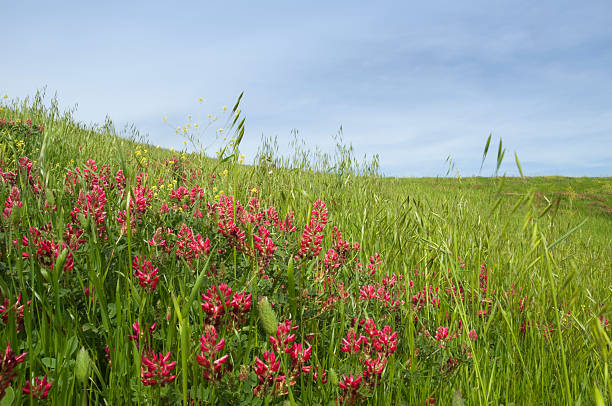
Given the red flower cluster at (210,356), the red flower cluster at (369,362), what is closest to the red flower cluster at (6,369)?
the red flower cluster at (210,356)

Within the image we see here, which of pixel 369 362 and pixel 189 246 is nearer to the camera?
pixel 369 362

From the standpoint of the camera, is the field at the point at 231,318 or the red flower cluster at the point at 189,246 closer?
the field at the point at 231,318

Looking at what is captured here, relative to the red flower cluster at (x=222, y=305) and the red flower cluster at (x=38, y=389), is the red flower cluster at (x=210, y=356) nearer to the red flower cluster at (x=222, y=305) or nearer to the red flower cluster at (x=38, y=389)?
the red flower cluster at (x=222, y=305)

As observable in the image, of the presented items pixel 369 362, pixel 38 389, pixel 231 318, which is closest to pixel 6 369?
pixel 38 389

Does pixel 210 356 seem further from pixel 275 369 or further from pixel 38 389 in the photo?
pixel 38 389

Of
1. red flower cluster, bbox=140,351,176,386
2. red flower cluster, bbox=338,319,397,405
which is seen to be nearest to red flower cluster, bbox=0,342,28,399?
red flower cluster, bbox=140,351,176,386

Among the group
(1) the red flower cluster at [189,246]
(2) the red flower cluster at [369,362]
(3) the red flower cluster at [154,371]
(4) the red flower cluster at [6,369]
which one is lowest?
(2) the red flower cluster at [369,362]

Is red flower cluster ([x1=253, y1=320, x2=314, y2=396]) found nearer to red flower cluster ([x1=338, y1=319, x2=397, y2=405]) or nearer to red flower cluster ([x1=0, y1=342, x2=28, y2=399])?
red flower cluster ([x1=338, y1=319, x2=397, y2=405])

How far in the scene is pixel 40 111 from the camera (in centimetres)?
881

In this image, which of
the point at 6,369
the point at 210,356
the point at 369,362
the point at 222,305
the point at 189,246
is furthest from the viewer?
the point at 189,246

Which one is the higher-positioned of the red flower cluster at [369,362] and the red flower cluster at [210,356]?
the red flower cluster at [210,356]

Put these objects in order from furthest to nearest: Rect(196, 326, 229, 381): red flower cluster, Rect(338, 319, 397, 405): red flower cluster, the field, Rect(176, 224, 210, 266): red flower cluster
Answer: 1. Rect(176, 224, 210, 266): red flower cluster
2. Rect(338, 319, 397, 405): red flower cluster
3. the field
4. Rect(196, 326, 229, 381): red flower cluster

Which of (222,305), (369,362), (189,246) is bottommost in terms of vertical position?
(369,362)

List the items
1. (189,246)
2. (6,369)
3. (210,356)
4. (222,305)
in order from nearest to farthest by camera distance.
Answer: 1. (6,369)
2. (210,356)
3. (222,305)
4. (189,246)
